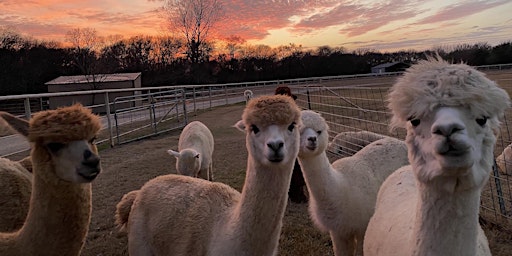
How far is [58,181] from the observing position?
2.30m

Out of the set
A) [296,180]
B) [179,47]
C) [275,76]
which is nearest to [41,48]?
[179,47]

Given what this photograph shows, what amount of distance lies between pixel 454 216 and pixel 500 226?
3452 mm

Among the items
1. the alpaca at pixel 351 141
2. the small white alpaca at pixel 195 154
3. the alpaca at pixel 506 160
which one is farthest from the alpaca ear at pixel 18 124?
the alpaca at pixel 506 160

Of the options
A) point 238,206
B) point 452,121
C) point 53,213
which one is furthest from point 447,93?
point 53,213

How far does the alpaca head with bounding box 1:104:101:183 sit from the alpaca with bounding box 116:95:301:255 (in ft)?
2.84

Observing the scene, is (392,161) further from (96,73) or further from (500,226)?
(96,73)

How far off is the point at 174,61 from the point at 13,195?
40.9 m

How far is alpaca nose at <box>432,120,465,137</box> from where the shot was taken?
158cm

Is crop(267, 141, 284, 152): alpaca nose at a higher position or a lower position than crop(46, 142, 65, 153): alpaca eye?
lower

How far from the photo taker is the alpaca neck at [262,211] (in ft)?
8.07

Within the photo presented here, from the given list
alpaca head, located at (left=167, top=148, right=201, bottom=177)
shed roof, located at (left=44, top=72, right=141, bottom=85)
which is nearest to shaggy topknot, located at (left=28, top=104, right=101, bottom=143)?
alpaca head, located at (left=167, top=148, right=201, bottom=177)

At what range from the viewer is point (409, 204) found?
9.02ft

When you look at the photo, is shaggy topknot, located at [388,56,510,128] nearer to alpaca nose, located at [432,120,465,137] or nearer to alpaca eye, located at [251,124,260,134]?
alpaca nose, located at [432,120,465,137]

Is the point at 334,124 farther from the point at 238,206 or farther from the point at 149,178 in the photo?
the point at 238,206
